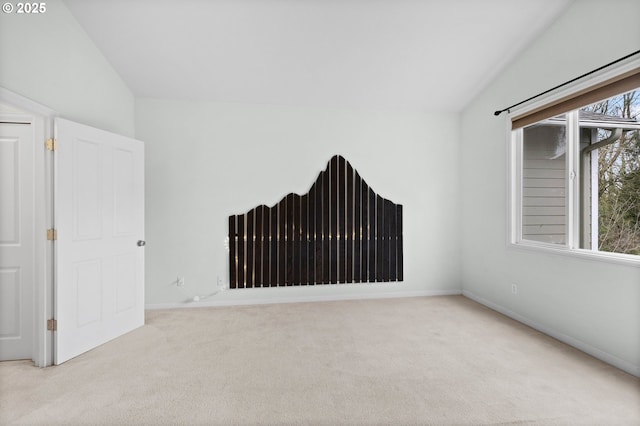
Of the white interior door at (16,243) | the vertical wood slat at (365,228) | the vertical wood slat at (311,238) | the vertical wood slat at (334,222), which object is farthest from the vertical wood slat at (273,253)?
the white interior door at (16,243)

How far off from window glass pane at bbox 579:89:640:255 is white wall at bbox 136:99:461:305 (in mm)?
1669

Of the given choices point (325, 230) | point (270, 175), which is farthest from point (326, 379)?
point (270, 175)

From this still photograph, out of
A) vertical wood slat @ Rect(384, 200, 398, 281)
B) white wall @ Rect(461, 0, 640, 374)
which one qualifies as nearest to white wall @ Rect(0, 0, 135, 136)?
vertical wood slat @ Rect(384, 200, 398, 281)

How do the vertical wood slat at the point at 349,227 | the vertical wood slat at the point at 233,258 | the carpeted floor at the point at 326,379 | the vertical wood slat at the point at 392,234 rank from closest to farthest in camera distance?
the carpeted floor at the point at 326,379 < the vertical wood slat at the point at 233,258 < the vertical wood slat at the point at 349,227 < the vertical wood slat at the point at 392,234

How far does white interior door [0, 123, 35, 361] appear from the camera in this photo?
2.39 meters

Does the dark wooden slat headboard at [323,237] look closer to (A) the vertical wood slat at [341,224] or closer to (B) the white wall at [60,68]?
(A) the vertical wood slat at [341,224]

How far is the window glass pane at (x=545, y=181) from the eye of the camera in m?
2.90

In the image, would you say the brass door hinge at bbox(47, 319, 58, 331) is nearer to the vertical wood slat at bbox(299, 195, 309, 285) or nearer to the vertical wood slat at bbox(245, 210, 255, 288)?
the vertical wood slat at bbox(245, 210, 255, 288)

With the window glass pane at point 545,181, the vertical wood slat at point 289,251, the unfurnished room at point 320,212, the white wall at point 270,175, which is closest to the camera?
the unfurnished room at point 320,212

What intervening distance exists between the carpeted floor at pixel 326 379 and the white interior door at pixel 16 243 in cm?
20

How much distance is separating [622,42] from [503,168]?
143 centimetres

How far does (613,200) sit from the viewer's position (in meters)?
2.46

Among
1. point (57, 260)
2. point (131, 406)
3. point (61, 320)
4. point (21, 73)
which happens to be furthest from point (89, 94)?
point (131, 406)

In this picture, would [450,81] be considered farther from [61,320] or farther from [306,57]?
[61,320]
